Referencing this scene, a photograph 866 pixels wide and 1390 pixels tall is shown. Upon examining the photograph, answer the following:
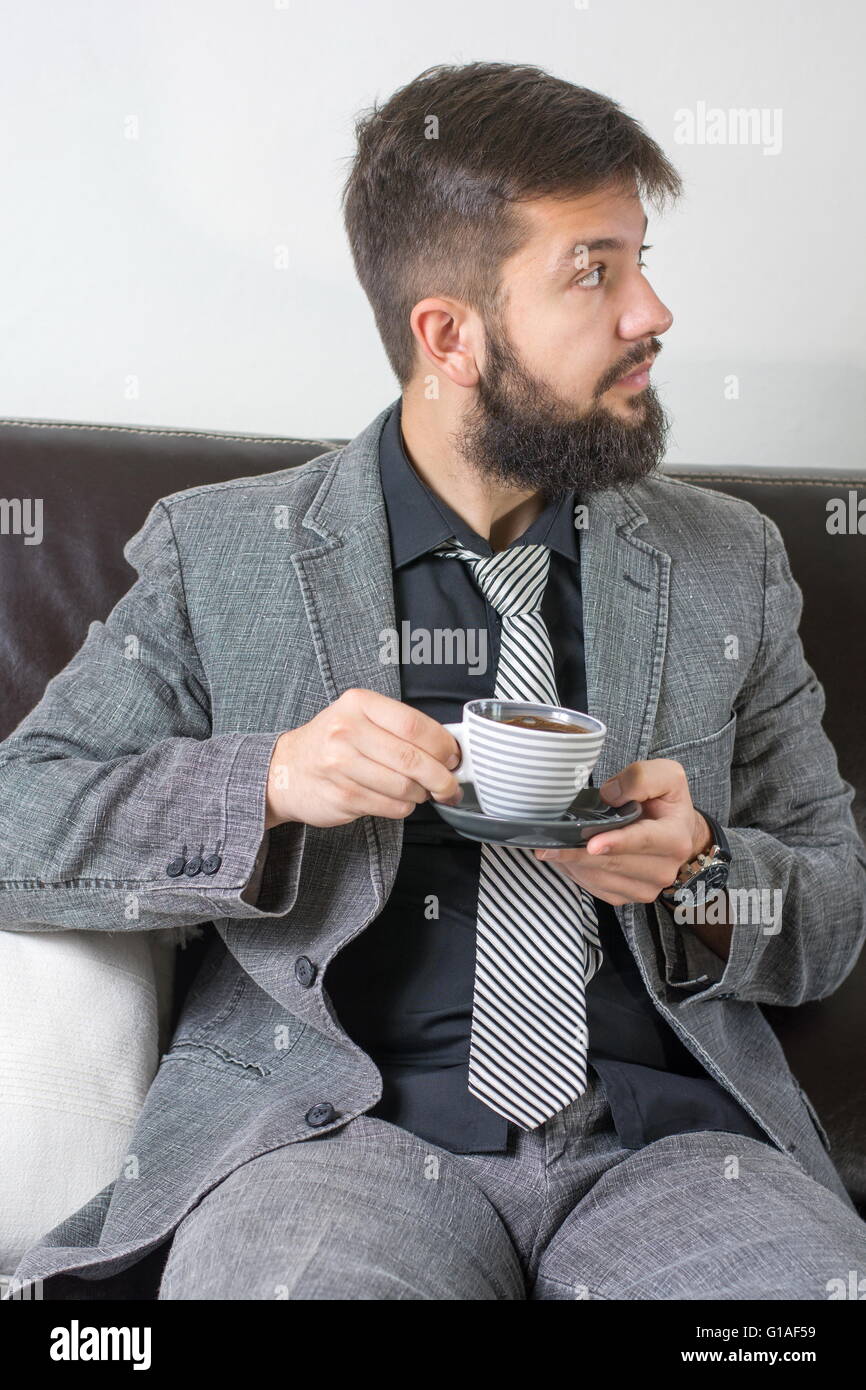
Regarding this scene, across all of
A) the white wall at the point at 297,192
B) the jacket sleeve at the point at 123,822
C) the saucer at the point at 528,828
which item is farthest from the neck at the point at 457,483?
the white wall at the point at 297,192

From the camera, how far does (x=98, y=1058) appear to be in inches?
49.5

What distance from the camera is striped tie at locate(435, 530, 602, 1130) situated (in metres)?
1.21

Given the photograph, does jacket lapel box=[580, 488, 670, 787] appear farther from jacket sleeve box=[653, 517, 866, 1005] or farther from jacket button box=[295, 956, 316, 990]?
jacket button box=[295, 956, 316, 990]

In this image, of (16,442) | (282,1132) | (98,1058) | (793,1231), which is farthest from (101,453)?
(793,1231)

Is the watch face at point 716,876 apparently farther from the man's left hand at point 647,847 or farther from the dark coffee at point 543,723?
the dark coffee at point 543,723

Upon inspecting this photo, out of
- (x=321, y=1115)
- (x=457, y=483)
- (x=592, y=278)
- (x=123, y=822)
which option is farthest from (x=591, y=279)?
(x=321, y=1115)

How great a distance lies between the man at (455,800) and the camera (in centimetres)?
113

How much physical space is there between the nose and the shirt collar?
20 centimetres

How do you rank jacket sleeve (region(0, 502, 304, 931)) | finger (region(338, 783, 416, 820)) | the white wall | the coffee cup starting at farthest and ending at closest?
the white wall < jacket sleeve (region(0, 502, 304, 931)) < finger (region(338, 783, 416, 820)) < the coffee cup

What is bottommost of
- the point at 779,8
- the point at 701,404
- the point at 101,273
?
the point at 701,404

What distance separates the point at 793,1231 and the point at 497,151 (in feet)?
3.57

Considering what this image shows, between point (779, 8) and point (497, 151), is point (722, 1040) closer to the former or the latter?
point (497, 151)

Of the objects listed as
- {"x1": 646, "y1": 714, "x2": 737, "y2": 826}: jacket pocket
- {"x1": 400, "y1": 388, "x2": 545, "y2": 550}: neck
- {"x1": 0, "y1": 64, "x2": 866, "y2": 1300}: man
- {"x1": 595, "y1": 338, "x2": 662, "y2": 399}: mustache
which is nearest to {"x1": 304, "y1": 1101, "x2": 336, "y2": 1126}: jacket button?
{"x1": 0, "y1": 64, "x2": 866, "y2": 1300}: man

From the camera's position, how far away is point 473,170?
53.7 inches
